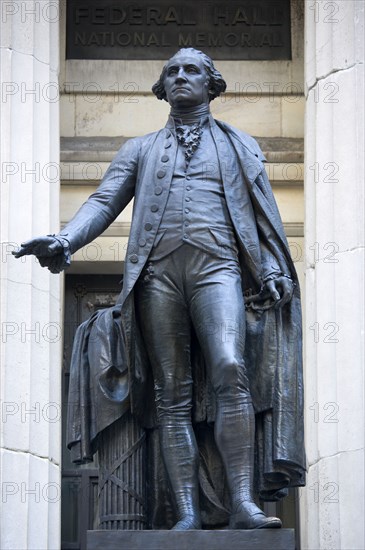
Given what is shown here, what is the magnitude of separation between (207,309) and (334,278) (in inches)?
253

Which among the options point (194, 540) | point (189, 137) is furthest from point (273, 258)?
point (194, 540)

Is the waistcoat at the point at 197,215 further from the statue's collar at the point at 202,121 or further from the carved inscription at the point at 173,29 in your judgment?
the carved inscription at the point at 173,29

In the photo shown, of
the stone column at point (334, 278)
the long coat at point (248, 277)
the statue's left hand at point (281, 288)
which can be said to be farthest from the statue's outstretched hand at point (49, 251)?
the stone column at point (334, 278)

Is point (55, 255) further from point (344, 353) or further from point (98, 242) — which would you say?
point (98, 242)

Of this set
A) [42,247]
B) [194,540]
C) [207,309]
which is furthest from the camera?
[207,309]

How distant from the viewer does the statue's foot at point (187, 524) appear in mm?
12727

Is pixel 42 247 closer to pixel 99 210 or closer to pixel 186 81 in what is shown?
pixel 99 210

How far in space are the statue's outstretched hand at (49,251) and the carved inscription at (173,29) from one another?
9.36 meters

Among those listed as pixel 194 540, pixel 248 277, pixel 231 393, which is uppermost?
pixel 248 277

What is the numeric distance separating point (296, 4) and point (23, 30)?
3676 mm

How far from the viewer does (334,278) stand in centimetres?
1930

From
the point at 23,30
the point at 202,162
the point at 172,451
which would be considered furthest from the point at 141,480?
the point at 23,30

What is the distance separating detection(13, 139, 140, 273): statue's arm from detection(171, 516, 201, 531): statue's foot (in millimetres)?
1805

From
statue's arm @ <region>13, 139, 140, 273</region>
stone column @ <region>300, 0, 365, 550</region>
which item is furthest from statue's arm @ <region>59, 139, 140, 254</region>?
stone column @ <region>300, 0, 365, 550</region>
